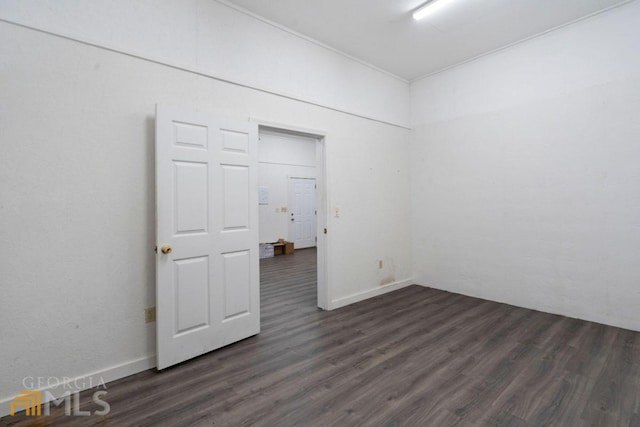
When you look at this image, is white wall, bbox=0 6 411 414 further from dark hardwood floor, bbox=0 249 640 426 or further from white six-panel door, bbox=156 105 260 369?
dark hardwood floor, bbox=0 249 640 426

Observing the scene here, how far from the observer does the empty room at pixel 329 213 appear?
192 cm

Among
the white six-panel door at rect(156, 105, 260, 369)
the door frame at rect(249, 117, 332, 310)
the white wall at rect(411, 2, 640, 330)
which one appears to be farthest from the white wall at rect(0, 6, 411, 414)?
the white wall at rect(411, 2, 640, 330)

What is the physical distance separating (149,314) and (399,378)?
6.90 feet

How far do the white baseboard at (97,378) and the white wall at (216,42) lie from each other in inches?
98.0

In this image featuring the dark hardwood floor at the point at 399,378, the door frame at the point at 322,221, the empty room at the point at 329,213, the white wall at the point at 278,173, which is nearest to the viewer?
the dark hardwood floor at the point at 399,378

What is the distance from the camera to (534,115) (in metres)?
3.54

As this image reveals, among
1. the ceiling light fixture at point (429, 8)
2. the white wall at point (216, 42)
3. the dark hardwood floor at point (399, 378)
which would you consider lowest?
the dark hardwood floor at point (399, 378)

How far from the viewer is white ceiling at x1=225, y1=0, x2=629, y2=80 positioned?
9.57 ft

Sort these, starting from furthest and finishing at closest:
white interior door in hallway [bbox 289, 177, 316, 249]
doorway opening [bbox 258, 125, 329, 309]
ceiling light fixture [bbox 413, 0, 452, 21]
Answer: white interior door in hallway [bbox 289, 177, 316, 249] < doorway opening [bbox 258, 125, 329, 309] < ceiling light fixture [bbox 413, 0, 452, 21]

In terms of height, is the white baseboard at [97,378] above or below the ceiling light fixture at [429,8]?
below

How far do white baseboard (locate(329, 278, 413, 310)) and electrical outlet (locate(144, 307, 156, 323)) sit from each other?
2.00 m

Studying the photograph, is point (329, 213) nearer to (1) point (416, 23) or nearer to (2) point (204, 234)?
(2) point (204, 234)

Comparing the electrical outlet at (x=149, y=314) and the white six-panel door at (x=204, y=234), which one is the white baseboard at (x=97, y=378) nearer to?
the white six-panel door at (x=204, y=234)

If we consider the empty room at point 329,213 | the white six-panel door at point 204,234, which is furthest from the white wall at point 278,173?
the white six-panel door at point 204,234
